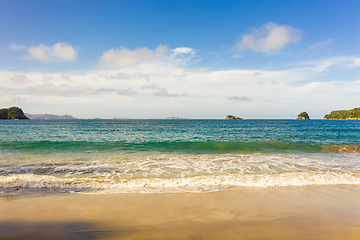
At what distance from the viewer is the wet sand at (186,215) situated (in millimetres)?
4578

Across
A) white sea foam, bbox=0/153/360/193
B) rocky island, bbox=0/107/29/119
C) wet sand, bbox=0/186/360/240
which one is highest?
rocky island, bbox=0/107/29/119

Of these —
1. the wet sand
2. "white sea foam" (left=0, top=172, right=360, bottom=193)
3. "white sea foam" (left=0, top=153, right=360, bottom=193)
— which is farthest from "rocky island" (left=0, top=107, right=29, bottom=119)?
the wet sand

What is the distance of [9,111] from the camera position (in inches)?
6860

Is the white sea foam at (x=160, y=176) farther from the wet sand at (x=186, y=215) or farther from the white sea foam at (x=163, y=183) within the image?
the wet sand at (x=186, y=215)

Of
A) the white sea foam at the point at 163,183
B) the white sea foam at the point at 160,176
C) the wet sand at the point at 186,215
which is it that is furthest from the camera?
the white sea foam at the point at 160,176

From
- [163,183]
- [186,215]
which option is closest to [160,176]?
[163,183]

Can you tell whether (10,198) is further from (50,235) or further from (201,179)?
(201,179)

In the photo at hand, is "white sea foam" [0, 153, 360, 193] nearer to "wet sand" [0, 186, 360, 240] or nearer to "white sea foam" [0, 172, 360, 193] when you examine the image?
"white sea foam" [0, 172, 360, 193]

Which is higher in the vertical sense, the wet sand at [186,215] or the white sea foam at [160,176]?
the wet sand at [186,215]

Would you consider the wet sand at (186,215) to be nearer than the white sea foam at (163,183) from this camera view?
Yes

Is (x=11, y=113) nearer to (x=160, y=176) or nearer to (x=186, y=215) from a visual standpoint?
(x=160, y=176)

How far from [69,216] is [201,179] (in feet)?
18.1

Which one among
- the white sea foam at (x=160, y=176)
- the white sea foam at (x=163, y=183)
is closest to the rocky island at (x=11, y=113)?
the white sea foam at (x=160, y=176)

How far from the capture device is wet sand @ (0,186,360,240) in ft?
15.0
